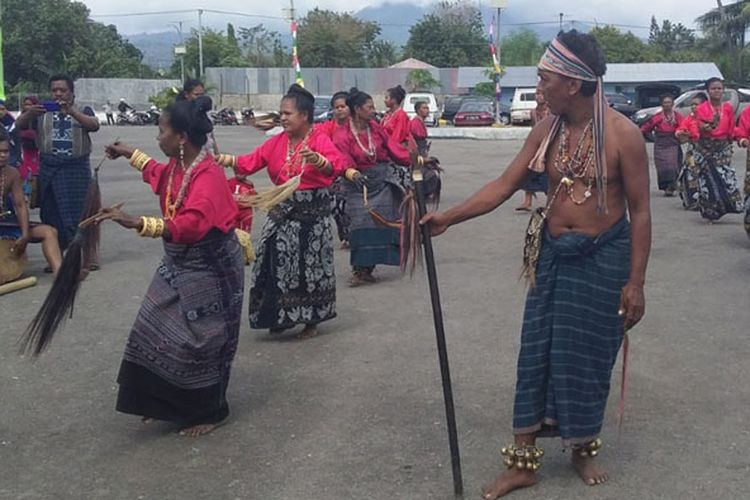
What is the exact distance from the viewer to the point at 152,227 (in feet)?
15.7

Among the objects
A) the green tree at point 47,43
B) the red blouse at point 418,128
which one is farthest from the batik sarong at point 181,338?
the green tree at point 47,43

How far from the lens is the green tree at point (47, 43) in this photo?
53469 mm

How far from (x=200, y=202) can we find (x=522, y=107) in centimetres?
3571

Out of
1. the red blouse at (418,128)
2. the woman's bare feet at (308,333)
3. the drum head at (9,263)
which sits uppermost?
the red blouse at (418,128)

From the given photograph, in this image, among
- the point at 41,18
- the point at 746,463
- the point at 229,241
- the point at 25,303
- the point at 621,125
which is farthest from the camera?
the point at 41,18

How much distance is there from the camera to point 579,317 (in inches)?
168

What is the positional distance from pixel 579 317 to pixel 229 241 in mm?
1946

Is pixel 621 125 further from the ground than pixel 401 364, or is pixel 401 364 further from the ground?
pixel 621 125

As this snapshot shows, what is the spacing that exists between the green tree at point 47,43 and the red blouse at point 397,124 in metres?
44.5

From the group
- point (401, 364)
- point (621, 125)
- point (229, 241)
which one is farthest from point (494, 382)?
point (621, 125)

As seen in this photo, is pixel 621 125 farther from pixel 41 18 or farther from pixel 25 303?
pixel 41 18

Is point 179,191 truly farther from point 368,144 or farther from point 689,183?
point 689,183

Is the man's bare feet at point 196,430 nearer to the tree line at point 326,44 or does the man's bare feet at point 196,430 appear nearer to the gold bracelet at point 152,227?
the gold bracelet at point 152,227

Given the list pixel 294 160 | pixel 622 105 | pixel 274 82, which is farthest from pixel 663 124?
pixel 274 82
